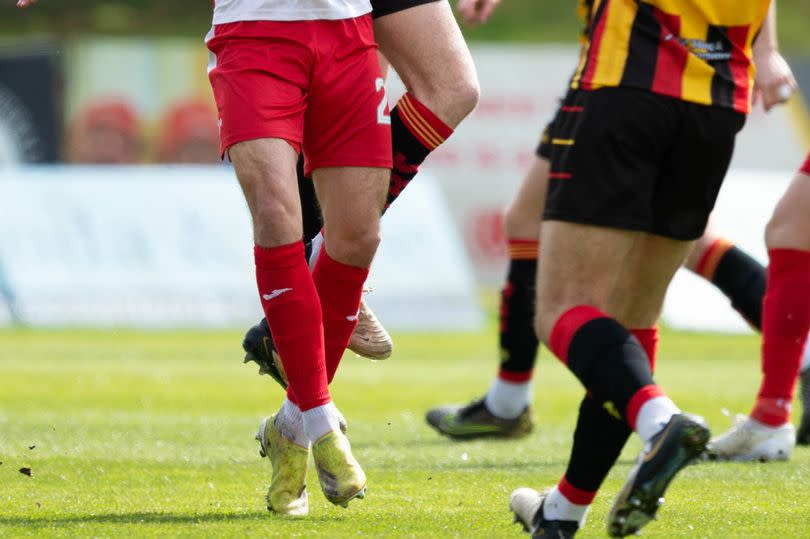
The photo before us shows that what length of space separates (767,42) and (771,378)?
1.70 m

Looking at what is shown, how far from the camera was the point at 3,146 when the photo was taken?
19922mm

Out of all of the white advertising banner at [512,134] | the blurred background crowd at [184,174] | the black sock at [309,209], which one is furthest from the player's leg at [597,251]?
the white advertising banner at [512,134]

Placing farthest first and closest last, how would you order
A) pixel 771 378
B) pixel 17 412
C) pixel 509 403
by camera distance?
pixel 17 412 < pixel 509 403 < pixel 771 378

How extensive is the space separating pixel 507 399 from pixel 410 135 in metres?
2.18

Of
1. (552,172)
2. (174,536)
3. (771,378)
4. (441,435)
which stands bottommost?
(441,435)

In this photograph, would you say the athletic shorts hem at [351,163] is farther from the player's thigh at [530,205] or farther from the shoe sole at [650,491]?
the player's thigh at [530,205]

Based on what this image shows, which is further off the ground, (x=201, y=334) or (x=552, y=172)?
(x=552, y=172)

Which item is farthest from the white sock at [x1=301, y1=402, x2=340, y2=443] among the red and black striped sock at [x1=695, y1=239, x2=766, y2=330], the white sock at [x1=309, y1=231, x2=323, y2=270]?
the red and black striped sock at [x1=695, y1=239, x2=766, y2=330]

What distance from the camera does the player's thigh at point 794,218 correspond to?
5547 millimetres

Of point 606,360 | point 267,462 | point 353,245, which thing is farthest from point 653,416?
point 267,462

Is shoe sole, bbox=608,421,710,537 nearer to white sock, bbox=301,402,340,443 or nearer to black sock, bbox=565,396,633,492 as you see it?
black sock, bbox=565,396,633,492

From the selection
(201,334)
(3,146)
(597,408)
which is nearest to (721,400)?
(597,408)

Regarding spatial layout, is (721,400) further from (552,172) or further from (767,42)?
(552,172)

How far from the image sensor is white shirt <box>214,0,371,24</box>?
166 inches
